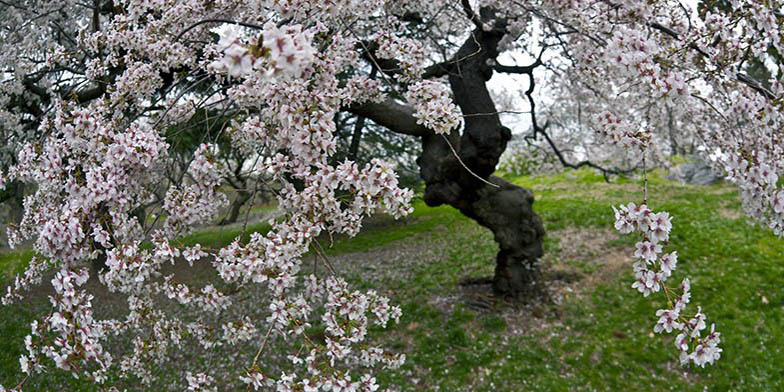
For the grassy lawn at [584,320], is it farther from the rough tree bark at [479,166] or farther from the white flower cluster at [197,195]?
the rough tree bark at [479,166]

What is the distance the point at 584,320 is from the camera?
6.45m

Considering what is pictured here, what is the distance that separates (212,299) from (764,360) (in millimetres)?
6000

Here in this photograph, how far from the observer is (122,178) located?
242cm

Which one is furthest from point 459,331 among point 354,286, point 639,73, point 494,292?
point 639,73

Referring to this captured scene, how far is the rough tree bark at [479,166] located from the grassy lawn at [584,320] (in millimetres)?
794

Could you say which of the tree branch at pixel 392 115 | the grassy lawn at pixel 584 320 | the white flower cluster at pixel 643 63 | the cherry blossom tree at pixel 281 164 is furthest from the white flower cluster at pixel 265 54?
the tree branch at pixel 392 115

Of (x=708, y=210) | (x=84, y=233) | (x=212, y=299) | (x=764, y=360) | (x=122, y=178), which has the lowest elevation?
(x=212, y=299)

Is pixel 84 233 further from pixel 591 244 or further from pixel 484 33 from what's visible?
pixel 591 244

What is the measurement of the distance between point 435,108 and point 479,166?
4013 millimetres

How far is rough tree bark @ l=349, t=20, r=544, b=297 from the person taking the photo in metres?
6.11

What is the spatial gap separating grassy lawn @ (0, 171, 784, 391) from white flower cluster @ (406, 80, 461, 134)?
1.83 metres

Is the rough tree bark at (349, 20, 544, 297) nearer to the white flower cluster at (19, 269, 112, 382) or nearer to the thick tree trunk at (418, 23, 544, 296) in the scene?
the thick tree trunk at (418, 23, 544, 296)

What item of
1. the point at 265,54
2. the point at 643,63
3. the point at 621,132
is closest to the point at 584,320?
the point at 621,132

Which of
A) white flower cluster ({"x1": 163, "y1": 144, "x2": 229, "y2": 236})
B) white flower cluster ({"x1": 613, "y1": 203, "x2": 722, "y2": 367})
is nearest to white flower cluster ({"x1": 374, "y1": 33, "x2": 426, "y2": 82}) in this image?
white flower cluster ({"x1": 163, "y1": 144, "x2": 229, "y2": 236})
